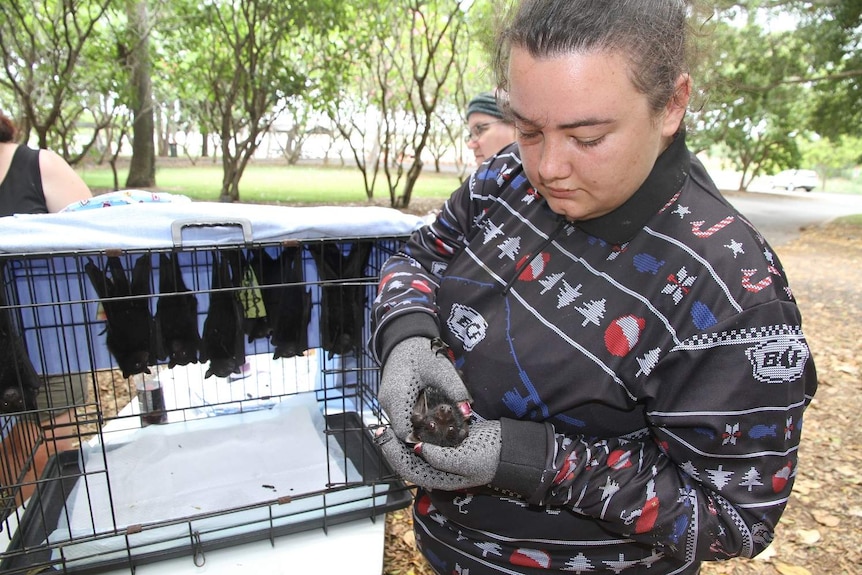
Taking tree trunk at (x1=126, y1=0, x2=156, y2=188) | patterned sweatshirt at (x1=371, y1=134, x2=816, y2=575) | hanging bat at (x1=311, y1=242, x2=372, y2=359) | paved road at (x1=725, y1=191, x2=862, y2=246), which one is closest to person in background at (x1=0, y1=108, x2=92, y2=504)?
hanging bat at (x1=311, y1=242, x2=372, y2=359)

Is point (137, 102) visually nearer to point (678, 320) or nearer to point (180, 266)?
point (180, 266)

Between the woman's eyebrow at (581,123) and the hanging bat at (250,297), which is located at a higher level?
the woman's eyebrow at (581,123)

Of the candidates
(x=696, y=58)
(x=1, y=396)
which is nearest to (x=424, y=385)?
(x=696, y=58)

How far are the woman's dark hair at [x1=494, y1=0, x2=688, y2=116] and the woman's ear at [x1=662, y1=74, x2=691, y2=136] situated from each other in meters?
0.02

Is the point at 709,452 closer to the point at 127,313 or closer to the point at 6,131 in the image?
the point at 127,313

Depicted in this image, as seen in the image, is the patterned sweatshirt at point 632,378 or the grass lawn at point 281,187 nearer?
the patterned sweatshirt at point 632,378

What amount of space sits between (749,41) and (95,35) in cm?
1172

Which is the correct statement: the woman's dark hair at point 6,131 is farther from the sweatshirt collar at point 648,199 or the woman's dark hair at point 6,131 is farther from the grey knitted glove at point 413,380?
the sweatshirt collar at point 648,199

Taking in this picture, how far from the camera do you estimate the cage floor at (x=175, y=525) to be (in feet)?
5.61

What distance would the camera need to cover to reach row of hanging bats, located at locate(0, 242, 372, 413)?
5.98ft

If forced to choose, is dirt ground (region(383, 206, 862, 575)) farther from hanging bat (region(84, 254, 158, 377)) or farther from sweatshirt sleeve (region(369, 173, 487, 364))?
sweatshirt sleeve (region(369, 173, 487, 364))

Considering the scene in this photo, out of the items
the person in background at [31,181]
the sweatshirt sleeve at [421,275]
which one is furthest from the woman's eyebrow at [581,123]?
the person in background at [31,181]

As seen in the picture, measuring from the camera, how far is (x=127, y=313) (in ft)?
6.09

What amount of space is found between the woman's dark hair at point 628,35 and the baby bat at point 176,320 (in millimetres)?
1423
